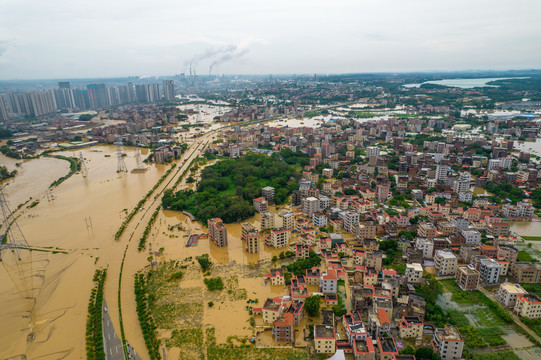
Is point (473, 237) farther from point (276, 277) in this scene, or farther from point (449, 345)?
point (276, 277)

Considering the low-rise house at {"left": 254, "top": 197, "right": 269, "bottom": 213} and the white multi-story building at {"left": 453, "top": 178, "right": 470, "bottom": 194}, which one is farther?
the white multi-story building at {"left": 453, "top": 178, "right": 470, "bottom": 194}

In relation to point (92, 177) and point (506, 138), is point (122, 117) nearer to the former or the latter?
point (92, 177)

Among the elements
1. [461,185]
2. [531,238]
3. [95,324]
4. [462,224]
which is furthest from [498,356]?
[461,185]

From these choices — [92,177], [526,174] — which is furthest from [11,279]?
[526,174]

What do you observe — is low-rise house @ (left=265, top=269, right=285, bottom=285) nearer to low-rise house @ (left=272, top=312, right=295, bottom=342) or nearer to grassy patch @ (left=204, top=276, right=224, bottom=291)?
grassy patch @ (left=204, top=276, right=224, bottom=291)

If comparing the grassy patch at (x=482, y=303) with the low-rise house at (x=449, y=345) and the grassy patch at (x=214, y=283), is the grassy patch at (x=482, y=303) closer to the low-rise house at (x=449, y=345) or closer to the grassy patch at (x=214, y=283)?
the low-rise house at (x=449, y=345)

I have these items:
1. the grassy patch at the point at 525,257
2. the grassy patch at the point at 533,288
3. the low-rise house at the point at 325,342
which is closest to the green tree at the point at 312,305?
the low-rise house at the point at 325,342

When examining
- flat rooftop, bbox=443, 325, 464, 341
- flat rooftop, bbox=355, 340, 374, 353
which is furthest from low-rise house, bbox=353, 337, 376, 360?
flat rooftop, bbox=443, 325, 464, 341

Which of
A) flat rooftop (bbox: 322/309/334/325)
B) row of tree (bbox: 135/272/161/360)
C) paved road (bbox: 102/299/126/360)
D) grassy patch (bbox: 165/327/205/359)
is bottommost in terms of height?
paved road (bbox: 102/299/126/360)
